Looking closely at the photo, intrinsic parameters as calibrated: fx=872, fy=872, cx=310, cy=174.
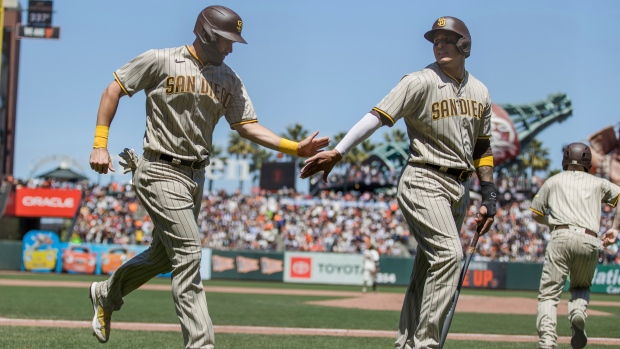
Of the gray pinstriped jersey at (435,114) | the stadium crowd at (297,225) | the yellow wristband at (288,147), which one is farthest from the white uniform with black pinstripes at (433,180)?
the stadium crowd at (297,225)

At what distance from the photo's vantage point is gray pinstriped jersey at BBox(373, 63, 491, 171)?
19.7 ft

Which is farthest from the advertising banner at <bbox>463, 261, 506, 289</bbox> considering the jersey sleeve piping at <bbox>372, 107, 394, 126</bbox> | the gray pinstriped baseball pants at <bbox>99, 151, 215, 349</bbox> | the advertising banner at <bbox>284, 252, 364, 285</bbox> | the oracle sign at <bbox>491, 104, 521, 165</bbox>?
the gray pinstriped baseball pants at <bbox>99, 151, 215, 349</bbox>

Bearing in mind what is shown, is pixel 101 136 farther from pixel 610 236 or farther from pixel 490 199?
pixel 610 236

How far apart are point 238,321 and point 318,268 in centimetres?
2029

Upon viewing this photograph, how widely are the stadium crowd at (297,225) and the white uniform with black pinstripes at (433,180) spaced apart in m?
29.6

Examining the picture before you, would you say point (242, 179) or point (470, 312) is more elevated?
point (242, 179)

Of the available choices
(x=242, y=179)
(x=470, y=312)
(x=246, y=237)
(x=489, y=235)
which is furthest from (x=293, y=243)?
(x=470, y=312)

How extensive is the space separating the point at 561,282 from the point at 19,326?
630 centimetres

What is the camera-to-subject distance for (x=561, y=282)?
7.77m

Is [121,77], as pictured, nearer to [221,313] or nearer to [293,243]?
[221,313]

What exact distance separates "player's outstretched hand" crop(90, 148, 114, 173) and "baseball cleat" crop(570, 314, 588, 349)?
4493 millimetres

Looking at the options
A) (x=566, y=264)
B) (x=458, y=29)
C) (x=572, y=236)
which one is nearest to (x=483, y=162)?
(x=458, y=29)

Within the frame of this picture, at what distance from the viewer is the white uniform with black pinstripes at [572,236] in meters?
7.74

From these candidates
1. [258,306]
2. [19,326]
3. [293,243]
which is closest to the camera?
[19,326]
